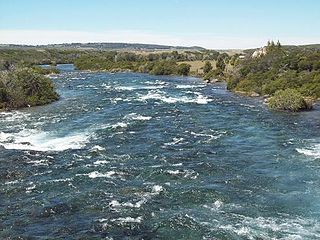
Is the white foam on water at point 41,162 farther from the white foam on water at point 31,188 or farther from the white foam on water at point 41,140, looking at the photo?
the white foam on water at point 31,188

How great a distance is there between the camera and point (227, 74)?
11400 centimetres

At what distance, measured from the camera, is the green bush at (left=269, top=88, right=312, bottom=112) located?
201ft

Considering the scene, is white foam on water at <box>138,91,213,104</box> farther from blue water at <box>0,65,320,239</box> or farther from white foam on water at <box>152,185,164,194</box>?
white foam on water at <box>152,185,164,194</box>

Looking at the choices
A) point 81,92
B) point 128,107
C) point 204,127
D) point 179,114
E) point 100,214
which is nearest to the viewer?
point 100,214

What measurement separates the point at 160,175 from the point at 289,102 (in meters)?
33.7

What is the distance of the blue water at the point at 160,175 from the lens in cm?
2467

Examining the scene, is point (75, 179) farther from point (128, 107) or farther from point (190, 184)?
point (128, 107)

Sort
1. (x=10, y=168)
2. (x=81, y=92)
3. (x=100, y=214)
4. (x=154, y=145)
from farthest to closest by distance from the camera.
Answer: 1. (x=81, y=92)
2. (x=154, y=145)
3. (x=10, y=168)
4. (x=100, y=214)

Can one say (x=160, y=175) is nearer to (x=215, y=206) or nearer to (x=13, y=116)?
(x=215, y=206)

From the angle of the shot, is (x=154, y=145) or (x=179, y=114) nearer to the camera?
(x=154, y=145)

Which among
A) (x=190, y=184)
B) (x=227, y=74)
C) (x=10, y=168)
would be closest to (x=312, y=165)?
(x=190, y=184)

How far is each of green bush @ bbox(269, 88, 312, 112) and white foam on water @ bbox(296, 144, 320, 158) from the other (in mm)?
20262

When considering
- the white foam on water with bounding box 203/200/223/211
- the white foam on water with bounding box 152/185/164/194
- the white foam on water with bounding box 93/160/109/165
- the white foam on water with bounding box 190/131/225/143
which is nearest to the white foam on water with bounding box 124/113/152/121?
the white foam on water with bounding box 190/131/225/143

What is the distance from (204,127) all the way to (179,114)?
9.60 metres
